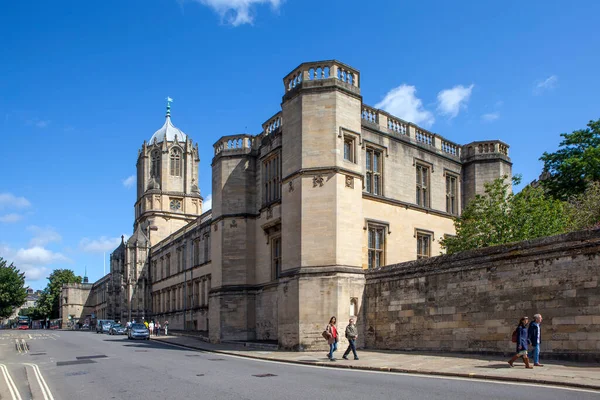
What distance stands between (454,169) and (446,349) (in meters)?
15.5

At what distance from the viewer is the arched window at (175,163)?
7325 centimetres

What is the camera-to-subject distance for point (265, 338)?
3105cm

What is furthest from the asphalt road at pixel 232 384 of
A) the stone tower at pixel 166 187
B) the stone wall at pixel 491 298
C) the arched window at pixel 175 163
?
the arched window at pixel 175 163

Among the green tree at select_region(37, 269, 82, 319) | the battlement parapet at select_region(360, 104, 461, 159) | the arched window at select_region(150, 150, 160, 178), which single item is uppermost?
the arched window at select_region(150, 150, 160, 178)

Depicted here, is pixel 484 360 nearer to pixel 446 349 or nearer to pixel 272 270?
pixel 446 349

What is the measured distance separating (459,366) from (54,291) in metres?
126

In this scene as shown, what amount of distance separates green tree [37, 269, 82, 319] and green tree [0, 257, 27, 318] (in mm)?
29002

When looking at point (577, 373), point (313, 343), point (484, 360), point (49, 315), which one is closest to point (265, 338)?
point (313, 343)

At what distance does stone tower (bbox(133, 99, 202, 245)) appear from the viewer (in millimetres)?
70875

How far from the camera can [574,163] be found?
33.1 meters

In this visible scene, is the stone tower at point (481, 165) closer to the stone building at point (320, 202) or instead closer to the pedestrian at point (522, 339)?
the stone building at point (320, 202)

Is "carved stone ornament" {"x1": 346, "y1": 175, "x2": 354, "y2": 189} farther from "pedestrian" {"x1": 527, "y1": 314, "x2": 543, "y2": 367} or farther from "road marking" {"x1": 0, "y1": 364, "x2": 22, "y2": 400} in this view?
"road marking" {"x1": 0, "y1": 364, "x2": 22, "y2": 400}

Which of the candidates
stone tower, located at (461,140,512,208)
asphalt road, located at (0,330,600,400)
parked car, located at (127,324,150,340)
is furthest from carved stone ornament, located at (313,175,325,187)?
parked car, located at (127,324,150,340)

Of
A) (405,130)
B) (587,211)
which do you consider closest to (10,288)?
(405,130)
